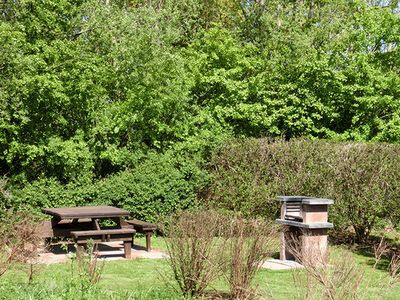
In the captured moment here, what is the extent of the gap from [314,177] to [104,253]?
541 cm

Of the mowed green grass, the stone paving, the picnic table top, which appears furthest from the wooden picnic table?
the mowed green grass

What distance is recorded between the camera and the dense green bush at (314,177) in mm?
13258

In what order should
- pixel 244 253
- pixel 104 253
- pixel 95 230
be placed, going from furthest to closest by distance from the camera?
1. pixel 104 253
2. pixel 95 230
3. pixel 244 253

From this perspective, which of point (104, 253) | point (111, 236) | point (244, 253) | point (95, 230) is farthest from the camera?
point (104, 253)

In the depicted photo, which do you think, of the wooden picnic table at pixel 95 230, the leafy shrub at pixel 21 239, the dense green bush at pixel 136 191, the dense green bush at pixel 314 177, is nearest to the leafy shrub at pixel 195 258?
the leafy shrub at pixel 21 239

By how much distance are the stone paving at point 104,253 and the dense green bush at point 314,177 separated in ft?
11.2

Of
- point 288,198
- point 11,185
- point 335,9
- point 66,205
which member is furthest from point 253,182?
point 335,9

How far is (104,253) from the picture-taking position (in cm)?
1197

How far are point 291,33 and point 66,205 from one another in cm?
978

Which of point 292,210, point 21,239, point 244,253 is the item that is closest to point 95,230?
point 21,239

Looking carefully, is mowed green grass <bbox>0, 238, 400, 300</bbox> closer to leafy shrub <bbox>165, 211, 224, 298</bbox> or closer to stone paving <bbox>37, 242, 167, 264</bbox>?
leafy shrub <bbox>165, 211, 224, 298</bbox>

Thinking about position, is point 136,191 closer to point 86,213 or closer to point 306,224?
point 86,213

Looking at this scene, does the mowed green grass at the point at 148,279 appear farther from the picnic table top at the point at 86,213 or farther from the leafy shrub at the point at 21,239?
the picnic table top at the point at 86,213

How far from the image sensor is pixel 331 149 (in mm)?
14555
